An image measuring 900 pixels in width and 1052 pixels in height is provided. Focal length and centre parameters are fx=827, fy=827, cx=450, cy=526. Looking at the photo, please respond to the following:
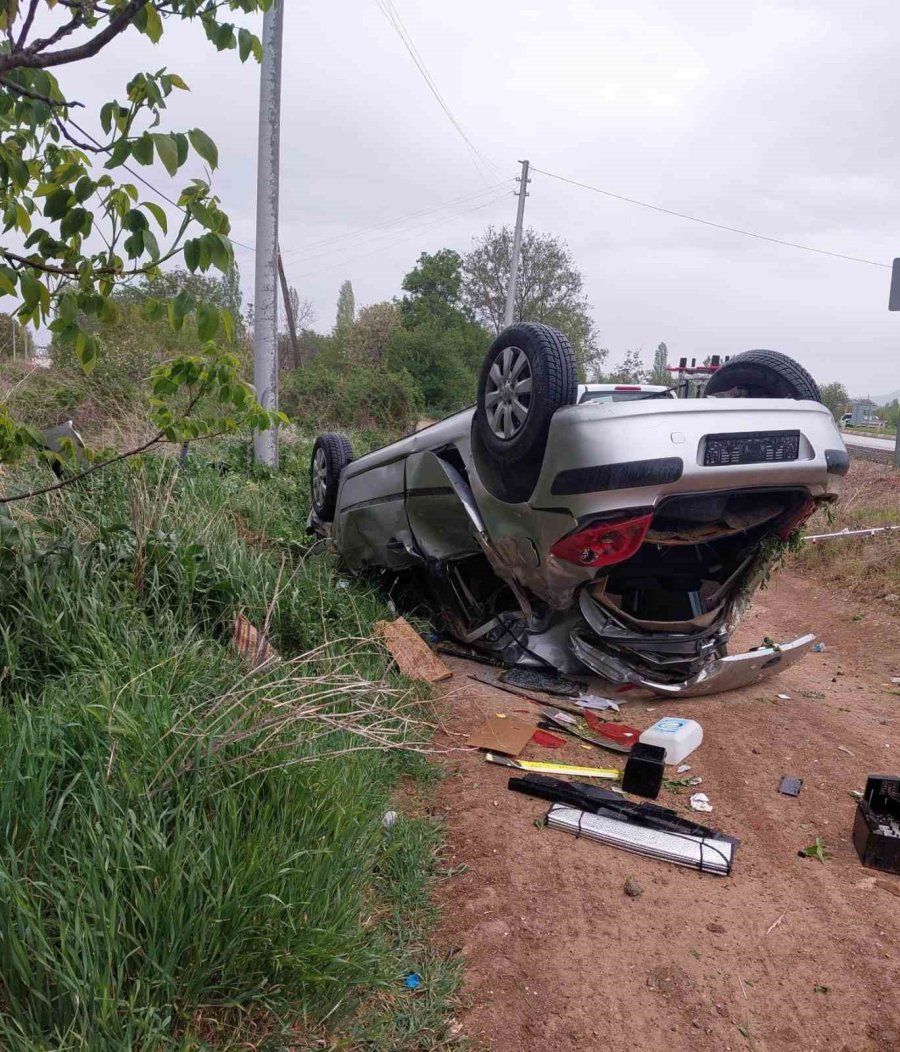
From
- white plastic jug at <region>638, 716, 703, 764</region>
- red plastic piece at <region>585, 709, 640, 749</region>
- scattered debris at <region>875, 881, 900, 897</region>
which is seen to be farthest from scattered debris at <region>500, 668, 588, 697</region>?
scattered debris at <region>875, 881, 900, 897</region>

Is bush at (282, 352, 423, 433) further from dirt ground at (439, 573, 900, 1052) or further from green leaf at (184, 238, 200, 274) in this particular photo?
green leaf at (184, 238, 200, 274)

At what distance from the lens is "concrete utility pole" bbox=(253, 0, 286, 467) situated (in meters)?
8.78

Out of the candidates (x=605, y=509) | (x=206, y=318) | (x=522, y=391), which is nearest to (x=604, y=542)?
(x=605, y=509)

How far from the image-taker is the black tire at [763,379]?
410 cm

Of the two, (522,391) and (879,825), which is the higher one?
(522,391)

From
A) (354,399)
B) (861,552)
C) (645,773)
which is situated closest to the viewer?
(645,773)

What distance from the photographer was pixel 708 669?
427 cm

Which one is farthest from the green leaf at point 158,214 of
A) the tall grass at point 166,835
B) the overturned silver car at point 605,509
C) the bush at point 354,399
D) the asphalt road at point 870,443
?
the asphalt road at point 870,443

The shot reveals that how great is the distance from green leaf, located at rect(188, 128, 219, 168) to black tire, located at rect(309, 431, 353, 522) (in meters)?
4.78

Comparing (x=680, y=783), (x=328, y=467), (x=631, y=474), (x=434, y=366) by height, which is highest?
(x=434, y=366)

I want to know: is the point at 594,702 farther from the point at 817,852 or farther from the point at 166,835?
the point at 166,835

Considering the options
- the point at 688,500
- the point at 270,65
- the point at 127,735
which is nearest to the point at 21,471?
the point at 127,735

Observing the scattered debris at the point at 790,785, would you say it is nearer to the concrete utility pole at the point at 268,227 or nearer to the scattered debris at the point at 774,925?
the scattered debris at the point at 774,925

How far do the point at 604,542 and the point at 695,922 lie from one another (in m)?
1.55
